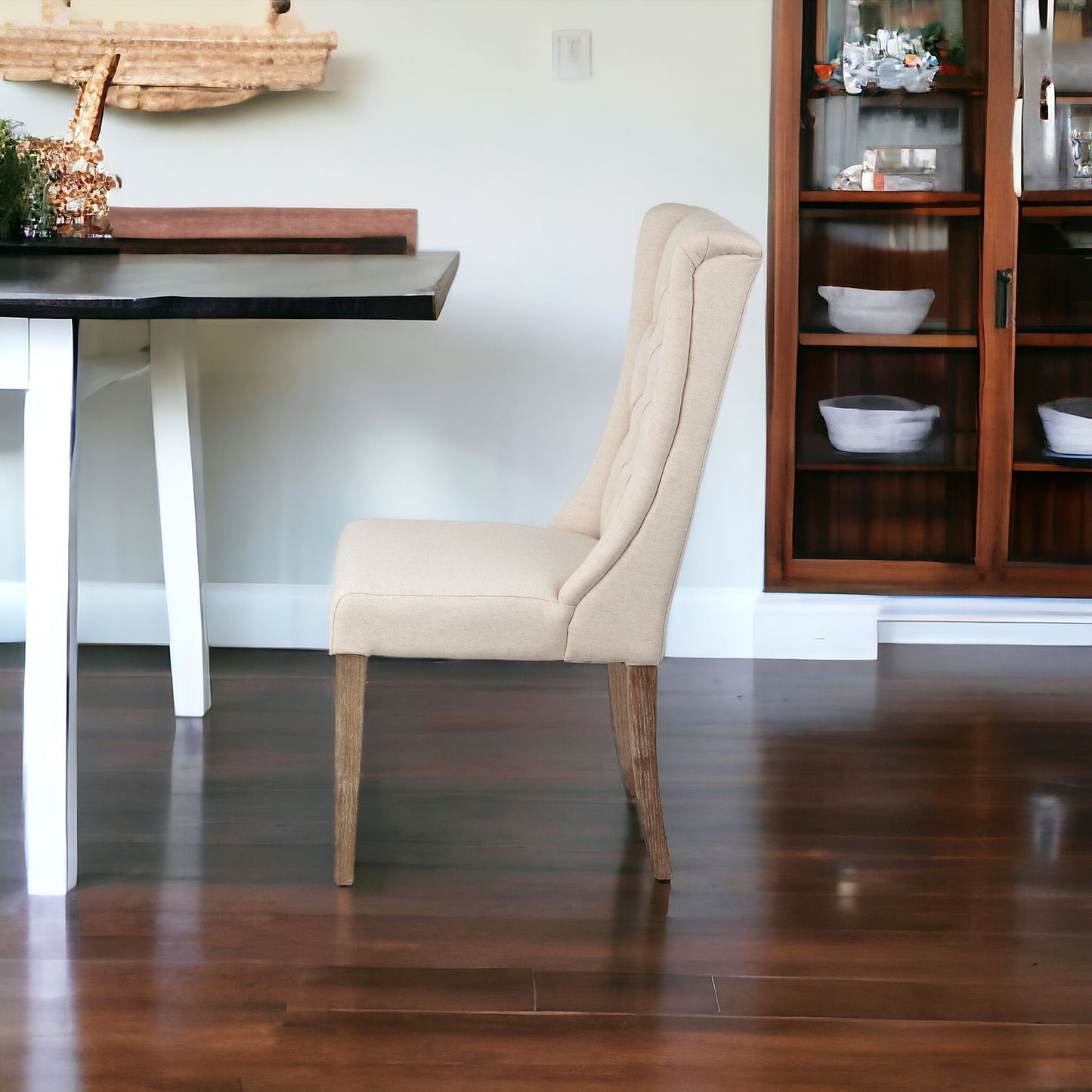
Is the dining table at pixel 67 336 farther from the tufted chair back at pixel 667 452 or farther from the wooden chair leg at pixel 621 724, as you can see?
the wooden chair leg at pixel 621 724

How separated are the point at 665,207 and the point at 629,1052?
52.1 inches

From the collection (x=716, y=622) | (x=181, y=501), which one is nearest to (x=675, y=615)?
(x=716, y=622)

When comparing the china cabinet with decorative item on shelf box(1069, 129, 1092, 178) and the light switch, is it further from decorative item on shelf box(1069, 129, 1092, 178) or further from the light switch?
the light switch

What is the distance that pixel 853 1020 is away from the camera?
153 centimetres

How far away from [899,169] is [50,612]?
2.16 metres

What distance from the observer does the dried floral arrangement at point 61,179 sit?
7.98 ft

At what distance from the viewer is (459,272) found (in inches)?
117

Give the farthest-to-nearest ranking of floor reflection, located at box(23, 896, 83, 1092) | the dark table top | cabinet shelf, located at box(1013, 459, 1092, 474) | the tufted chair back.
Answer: cabinet shelf, located at box(1013, 459, 1092, 474)
the tufted chair back
the dark table top
floor reflection, located at box(23, 896, 83, 1092)

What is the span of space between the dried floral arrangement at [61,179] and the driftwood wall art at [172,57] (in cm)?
22

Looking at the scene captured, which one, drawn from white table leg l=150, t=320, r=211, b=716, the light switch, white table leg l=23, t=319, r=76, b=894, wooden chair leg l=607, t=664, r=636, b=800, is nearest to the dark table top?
white table leg l=23, t=319, r=76, b=894

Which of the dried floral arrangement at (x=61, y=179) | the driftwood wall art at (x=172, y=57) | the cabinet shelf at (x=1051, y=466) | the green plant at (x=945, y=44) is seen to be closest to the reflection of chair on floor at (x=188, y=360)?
the dried floral arrangement at (x=61, y=179)

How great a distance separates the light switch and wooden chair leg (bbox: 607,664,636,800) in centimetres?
141

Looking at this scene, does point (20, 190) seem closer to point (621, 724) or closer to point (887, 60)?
point (621, 724)

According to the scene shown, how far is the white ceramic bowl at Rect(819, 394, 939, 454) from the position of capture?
3064 millimetres
